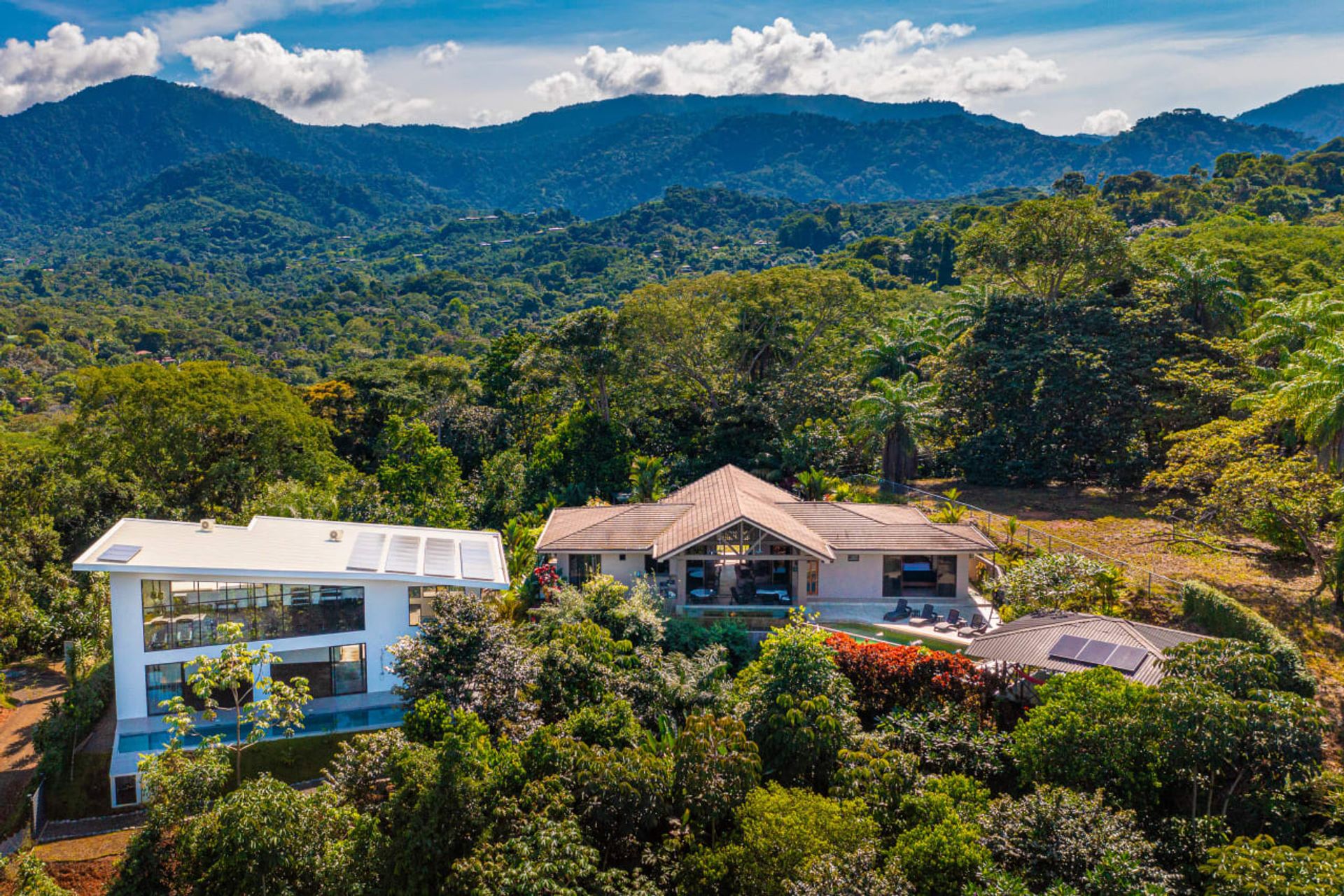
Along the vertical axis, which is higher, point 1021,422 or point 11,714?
point 1021,422

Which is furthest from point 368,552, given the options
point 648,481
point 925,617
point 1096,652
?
point 1096,652

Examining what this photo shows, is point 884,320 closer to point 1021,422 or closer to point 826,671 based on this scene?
point 1021,422

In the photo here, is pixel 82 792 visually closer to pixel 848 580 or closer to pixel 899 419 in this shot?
pixel 848 580

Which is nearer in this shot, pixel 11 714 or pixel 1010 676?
pixel 1010 676

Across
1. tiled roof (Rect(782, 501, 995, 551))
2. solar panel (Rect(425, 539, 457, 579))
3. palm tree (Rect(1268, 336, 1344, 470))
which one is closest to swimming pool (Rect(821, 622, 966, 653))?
tiled roof (Rect(782, 501, 995, 551))

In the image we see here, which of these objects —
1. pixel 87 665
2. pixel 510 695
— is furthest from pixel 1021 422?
pixel 87 665

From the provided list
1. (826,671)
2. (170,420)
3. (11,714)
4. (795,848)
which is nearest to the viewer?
(795,848)

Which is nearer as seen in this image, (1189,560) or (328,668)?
(328,668)
